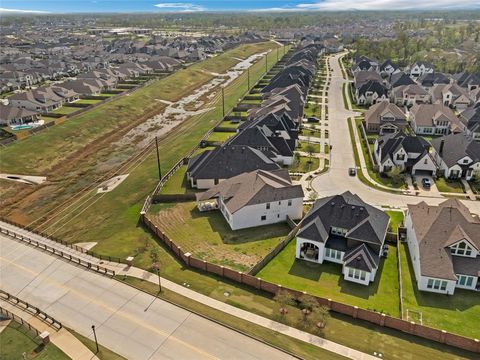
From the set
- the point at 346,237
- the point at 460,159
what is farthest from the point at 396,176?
the point at 346,237

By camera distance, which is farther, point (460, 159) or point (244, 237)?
point (460, 159)

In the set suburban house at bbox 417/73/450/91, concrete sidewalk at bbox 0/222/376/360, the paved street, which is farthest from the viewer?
suburban house at bbox 417/73/450/91

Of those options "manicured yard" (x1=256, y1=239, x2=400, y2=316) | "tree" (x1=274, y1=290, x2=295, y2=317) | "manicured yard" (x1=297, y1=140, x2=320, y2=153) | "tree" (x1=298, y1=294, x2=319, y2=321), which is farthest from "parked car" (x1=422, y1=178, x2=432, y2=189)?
"tree" (x1=274, y1=290, x2=295, y2=317)

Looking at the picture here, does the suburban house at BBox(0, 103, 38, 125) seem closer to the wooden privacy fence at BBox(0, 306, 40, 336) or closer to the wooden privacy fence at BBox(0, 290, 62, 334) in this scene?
the wooden privacy fence at BBox(0, 290, 62, 334)

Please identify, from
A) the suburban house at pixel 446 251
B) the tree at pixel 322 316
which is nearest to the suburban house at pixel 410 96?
the suburban house at pixel 446 251

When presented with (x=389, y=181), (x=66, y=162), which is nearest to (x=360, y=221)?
(x=389, y=181)

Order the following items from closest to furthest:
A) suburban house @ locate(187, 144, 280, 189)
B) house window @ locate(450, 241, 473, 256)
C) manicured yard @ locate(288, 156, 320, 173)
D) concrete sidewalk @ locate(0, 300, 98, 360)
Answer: concrete sidewalk @ locate(0, 300, 98, 360)
house window @ locate(450, 241, 473, 256)
suburban house @ locate(187, 144, 280, 189)
manicured yard @ locate(288, 156, 320, 173)

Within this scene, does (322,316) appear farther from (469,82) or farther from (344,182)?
(469,82)
